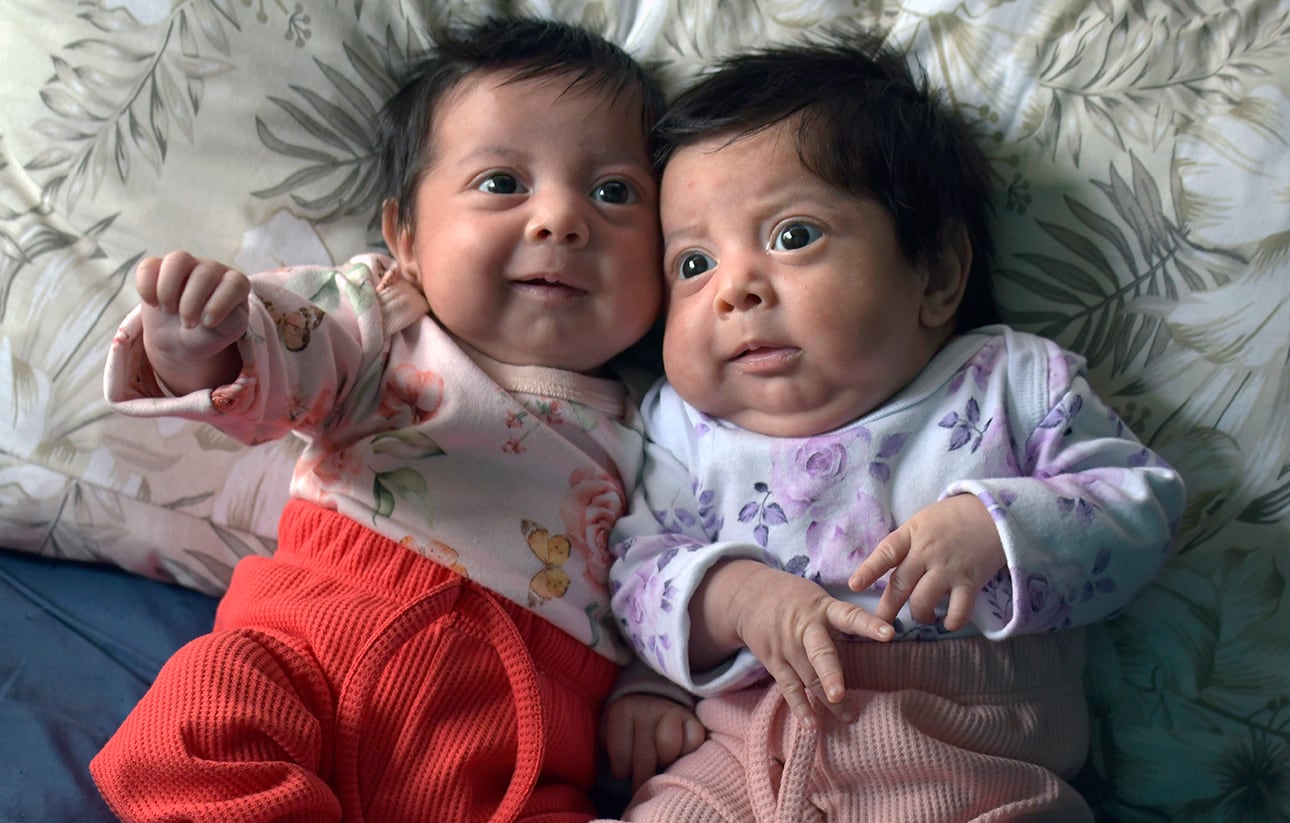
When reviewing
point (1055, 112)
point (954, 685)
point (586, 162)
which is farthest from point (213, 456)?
point (1055, 112)

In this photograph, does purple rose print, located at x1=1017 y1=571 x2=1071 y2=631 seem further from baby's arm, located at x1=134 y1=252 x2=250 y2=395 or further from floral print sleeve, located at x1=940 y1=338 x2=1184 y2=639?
baby's arm, located at x1=134 y1=252 x2=250 y2=395

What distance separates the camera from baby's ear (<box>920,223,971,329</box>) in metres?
1.08

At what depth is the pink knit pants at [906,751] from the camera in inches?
37.0

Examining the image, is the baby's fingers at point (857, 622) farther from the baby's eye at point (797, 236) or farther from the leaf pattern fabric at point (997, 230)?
the baby's eye at point (797, 236)

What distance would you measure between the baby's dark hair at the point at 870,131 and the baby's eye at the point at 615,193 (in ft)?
0.15

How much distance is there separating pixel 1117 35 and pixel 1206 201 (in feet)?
0.66

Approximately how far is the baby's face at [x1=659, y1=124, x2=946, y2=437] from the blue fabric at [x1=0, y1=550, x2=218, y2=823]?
2.09 ft

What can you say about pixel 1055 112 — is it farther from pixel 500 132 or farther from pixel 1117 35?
pixel 500 132

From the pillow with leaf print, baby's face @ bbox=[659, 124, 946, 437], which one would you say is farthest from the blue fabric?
baby's face @ bbox=[659, 124, 946, 437]

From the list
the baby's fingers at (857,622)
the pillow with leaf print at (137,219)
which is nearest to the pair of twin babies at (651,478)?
the baby's fingers at (857,622)

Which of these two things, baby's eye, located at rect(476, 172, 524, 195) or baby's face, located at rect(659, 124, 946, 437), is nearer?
baby's face, located at rect(659, 124, 946, 437)

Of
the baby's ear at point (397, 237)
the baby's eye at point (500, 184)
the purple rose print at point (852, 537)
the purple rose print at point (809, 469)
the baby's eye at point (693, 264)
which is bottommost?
the purple rose print at point (852, 537)

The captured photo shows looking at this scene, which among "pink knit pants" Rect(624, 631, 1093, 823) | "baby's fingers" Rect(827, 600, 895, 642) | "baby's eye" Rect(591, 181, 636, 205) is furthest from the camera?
"baby's eye" Rect(591, 181, 636, 205)

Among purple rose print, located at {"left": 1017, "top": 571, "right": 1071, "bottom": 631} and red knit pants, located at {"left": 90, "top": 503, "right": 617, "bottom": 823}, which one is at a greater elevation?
purple rose print, located at {"left": 1017, "top": 571, "right": 1071, "bottom": 631}
